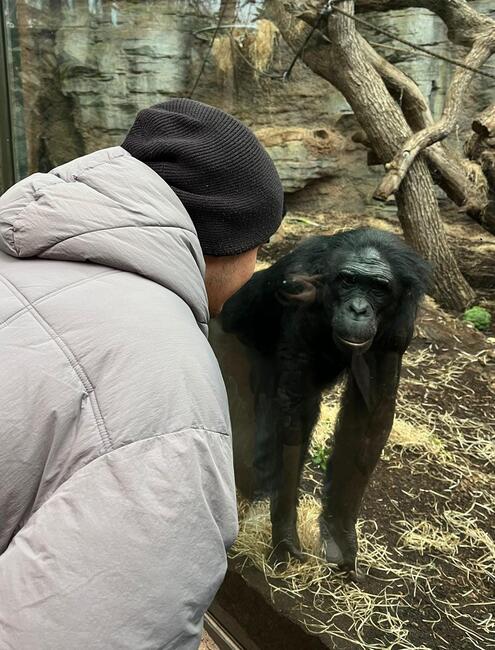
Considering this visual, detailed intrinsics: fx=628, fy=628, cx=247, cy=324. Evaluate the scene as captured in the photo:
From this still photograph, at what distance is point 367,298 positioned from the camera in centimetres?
155

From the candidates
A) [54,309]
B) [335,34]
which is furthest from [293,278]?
[335,34]

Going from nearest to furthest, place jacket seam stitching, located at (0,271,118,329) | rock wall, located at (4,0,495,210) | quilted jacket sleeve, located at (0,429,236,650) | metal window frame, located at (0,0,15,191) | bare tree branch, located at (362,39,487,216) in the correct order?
quilted jacket sleeve, located at (0,429,236,650) → jacket seam stitching, located at (0,271,118,329) → bare tree branch, located at (362,39,487,216) → rock wall, located at (4,0,495,210) → metal window frame, located at (0,0,15,191)

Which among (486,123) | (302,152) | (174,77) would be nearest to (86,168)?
(486,123)

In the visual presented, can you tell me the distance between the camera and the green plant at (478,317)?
219 centimetres

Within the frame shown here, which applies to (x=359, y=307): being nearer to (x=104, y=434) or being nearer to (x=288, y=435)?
(x=288, y=435)

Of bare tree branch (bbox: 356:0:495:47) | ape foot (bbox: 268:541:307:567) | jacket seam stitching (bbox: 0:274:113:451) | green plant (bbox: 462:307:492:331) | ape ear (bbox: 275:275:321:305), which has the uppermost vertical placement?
bare tree branch (bbox: 356:0:495:47)

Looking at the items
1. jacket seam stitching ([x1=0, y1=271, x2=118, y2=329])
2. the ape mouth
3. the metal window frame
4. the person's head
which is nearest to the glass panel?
the ape mouth

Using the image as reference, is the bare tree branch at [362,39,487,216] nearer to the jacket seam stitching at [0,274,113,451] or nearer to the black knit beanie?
the black knit beanie

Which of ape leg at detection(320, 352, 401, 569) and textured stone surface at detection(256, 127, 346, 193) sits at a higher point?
textured stone surface at detection(256, 127, 346, 193)

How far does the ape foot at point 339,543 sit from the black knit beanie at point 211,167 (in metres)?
1.05

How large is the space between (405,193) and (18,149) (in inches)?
119

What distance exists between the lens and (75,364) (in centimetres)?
72

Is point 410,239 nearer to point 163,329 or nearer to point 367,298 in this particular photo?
point 367,298

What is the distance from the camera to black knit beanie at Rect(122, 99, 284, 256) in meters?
0.98
